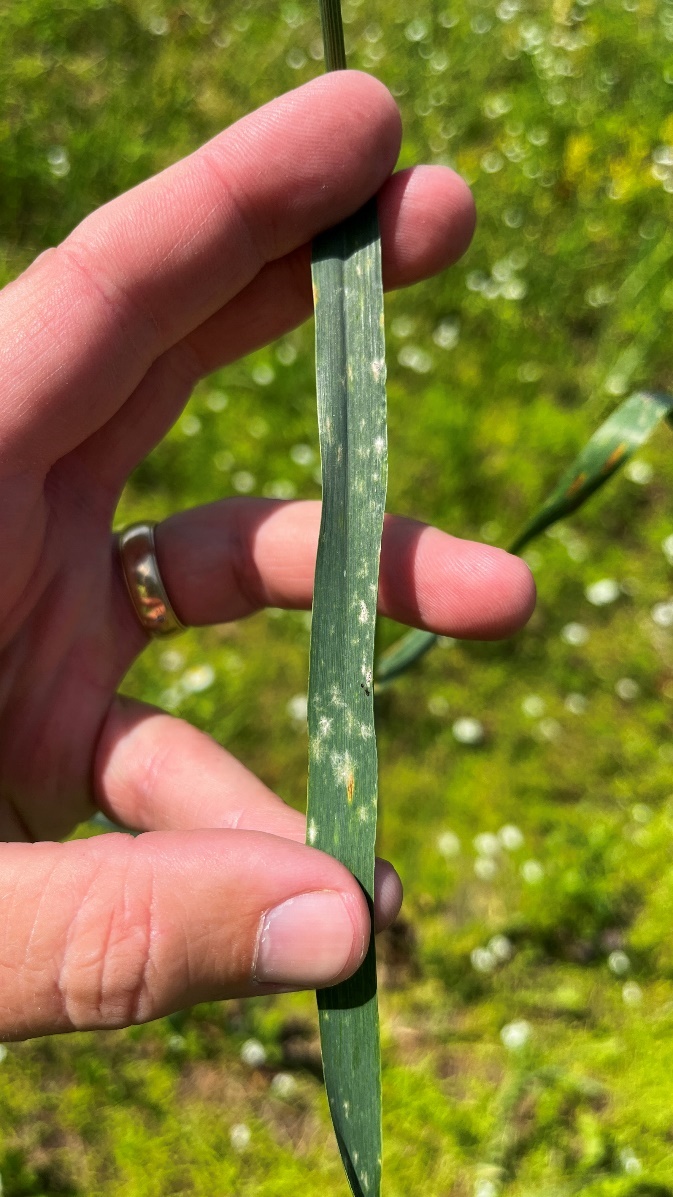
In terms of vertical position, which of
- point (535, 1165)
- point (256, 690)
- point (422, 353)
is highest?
point (422, 353)

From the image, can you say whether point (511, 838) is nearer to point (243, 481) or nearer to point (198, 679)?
point (198, 679)

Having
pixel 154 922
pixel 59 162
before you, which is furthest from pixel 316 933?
pixel 59 162

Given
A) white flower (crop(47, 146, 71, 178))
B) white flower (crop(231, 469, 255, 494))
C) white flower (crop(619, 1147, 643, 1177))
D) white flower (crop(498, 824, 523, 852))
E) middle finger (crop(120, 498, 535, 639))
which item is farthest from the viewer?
white flower (crop(47, 146, 71, 178))

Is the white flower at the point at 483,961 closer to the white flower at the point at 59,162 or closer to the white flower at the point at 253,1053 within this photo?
the white flower at the point at 253,1053

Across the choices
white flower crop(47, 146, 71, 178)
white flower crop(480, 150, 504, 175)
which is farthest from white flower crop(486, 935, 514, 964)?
white flower crop(47, 146, 71, 178)

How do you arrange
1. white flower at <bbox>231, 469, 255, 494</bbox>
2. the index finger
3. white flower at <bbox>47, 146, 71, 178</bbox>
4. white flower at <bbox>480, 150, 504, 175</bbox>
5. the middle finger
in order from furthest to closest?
white flower at <bbox>47, 146, 71, 178</bbox> < white flower at <bbox>480, 150, 504, 175</bbox> < white flower at <bbox>231, 469, 255, 494</bbox> < the middle finger < the index finger

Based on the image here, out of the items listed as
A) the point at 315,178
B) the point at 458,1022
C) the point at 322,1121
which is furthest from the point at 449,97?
the point at 322,1121

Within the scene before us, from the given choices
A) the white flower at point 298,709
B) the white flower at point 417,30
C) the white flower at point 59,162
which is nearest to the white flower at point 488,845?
the white flower at point 298,709

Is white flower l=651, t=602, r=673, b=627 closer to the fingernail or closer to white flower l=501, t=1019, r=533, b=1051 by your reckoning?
white flower l=501, t=1019, r=533, b=1051

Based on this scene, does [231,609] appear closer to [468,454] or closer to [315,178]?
[315,178]

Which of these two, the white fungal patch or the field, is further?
the field
